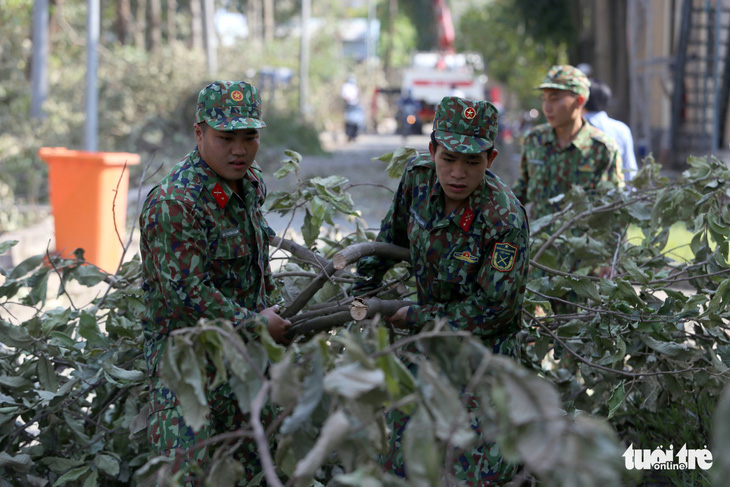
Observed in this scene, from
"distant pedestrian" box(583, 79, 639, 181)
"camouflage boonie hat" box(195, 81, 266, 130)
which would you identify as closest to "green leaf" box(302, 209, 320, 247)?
"camouflage boonie hat" box(195, 81, 266, 130)

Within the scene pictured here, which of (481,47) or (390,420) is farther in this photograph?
(481,47)

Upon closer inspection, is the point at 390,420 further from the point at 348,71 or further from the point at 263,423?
the point at 348,71

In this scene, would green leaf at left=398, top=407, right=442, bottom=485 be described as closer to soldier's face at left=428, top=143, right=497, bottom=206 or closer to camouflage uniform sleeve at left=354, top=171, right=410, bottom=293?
soldier's face at left=428, top=143, right=497, bottom=206

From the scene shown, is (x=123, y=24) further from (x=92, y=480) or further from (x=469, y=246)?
(x=469, y=246)

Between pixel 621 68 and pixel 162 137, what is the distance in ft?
29.0

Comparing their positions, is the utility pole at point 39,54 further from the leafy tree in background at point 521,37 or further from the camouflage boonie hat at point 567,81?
the leafy tree in background at point 521,37

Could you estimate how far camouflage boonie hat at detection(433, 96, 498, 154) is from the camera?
279 cm

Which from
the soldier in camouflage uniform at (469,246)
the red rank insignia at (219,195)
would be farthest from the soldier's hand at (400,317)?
the red rank insignia at (219,195)

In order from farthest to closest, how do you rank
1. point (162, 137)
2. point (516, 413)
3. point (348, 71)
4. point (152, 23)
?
point (348, 71), point (152, 23), point (162, 137), point (516, 413)

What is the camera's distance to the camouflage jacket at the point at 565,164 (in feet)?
16.6

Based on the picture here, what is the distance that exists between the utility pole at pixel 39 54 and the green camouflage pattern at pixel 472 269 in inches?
376

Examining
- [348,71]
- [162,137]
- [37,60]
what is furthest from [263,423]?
[348,71]

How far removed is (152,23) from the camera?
79.6 ft

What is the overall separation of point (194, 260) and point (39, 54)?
9.78 meters
